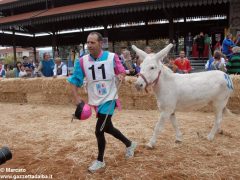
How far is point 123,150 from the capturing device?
4.80 metres

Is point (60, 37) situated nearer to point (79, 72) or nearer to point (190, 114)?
point (190, 114)

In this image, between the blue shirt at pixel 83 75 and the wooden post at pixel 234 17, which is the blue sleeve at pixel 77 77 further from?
the wooden post at pixel 234 17

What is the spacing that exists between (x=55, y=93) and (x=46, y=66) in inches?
67.5

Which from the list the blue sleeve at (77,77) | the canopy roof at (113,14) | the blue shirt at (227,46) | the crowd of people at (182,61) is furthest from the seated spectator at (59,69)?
the blue sleeve at (77,77)

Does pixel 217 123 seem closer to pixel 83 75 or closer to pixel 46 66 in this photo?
pixel 83 75

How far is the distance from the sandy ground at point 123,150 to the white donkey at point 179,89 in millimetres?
391

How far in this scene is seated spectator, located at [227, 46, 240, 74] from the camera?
27.5 ft

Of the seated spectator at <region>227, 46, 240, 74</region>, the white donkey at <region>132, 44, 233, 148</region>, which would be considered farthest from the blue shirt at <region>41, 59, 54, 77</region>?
the white donkey at <region>132, 44, 233, 148</region>

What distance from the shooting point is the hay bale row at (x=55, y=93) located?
8.88 meters

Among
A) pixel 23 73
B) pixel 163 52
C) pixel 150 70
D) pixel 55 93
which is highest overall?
pixel 163 52

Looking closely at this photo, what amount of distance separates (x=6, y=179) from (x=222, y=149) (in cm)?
348

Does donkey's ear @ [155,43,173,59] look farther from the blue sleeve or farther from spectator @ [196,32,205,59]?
spectator @ [196,32,205,59]

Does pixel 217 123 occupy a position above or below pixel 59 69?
below

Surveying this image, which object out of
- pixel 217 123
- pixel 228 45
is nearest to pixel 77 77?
pixel 217 123
